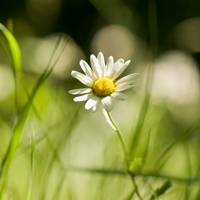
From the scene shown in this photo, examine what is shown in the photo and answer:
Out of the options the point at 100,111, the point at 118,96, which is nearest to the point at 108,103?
the point at 118,96

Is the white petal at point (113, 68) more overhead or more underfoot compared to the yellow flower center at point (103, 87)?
more overhead

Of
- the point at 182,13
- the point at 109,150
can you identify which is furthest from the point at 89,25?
the point at 109,150

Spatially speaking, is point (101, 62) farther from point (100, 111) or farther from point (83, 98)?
point (100, 111)

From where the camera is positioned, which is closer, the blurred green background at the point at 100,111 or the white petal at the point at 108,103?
the white petal at the point at 108,103

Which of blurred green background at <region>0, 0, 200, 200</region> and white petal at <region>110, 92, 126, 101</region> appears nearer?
white petal at <region>110, 92, 126, 101</region>

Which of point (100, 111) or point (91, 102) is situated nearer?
point (91, 102)

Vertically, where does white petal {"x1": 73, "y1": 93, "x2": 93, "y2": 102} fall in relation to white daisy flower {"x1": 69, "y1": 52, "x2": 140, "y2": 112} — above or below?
below
